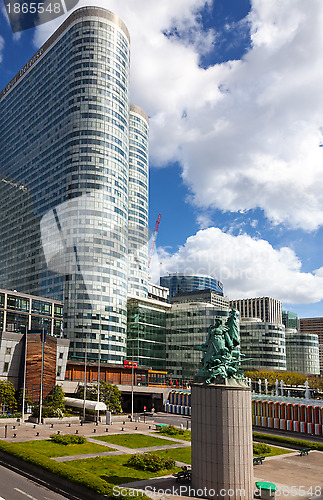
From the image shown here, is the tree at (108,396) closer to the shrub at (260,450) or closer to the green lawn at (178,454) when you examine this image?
the green lawn at (178,454)

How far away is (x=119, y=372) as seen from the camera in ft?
363

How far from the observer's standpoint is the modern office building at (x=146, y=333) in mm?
140875

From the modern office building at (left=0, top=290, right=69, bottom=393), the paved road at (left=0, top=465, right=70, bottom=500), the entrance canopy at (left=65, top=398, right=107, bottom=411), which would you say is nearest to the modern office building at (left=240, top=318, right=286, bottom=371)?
the modern office building at (left=0, top=290, right=69, bottom=393)

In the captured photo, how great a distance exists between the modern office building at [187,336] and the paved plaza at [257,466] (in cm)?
7585

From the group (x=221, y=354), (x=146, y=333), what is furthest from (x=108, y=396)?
(x=146, y=333)

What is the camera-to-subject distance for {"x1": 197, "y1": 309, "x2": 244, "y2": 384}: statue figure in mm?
32031

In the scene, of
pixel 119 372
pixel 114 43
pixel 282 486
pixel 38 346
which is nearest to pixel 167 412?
pixel 119 372

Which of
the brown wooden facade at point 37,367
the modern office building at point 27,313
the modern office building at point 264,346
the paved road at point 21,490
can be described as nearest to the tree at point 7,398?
the brown wooden facade at point 37,367

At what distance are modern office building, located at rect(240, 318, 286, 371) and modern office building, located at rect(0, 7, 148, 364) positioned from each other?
65482 millimetres

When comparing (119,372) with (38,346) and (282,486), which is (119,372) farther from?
(282,486)

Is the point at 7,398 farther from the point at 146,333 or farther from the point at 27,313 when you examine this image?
the point at 146,333

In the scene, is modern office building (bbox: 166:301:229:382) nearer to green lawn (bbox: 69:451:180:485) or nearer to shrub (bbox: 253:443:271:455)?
shrub (bbox: 253:443:271:455)

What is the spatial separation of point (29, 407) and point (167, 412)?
111ft

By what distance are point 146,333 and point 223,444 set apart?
380ft
